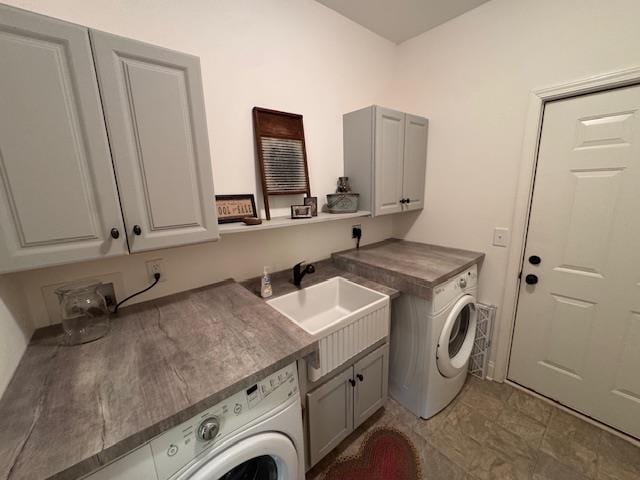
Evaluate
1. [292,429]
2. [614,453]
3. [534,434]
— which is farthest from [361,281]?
[614,453]

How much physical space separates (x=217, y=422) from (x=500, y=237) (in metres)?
1.98

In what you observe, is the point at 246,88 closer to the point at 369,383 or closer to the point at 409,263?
the point at 409,263

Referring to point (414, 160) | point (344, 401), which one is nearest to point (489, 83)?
point (414, 160)

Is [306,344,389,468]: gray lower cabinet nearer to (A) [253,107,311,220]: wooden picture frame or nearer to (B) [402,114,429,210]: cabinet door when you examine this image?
(A) [253,107,311,220]: wooden picture frame

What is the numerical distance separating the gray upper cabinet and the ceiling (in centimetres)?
66

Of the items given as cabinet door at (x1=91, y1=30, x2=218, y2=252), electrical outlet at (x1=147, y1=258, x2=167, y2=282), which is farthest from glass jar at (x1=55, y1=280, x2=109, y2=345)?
cabinet door at (x1=91, y1=30, x2=218, y2=252)

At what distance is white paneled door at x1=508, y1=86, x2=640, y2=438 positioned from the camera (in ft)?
4.39

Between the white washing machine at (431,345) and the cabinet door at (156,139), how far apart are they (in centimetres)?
131

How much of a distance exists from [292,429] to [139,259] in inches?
41.3

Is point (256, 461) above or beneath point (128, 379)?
beneath

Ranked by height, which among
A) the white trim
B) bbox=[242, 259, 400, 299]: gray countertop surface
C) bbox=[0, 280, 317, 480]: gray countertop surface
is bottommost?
the white trim

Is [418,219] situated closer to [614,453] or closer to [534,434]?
[534,434]

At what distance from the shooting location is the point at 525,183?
1617 mm

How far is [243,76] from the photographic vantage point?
1430 mm
